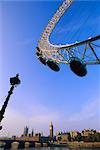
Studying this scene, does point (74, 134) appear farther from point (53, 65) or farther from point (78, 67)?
point (78, 67)

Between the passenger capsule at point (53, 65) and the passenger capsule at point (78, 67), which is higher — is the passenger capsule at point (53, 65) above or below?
above

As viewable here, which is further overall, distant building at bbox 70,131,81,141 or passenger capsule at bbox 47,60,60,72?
distant building at bbox 70,131,81,141

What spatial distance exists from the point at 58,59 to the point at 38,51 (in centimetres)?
990

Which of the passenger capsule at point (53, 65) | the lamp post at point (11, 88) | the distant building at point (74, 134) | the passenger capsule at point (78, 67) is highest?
the distant building at point (74, 134)

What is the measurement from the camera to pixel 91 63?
26.0 m

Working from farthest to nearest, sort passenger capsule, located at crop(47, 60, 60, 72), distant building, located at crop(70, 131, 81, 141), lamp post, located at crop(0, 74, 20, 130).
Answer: distant building, located at crop(70, 131, 81, 141), passenger capsule, located at crop(47, 60, 60, 72), lamp post, located at crop(0, 74, 20, 130)

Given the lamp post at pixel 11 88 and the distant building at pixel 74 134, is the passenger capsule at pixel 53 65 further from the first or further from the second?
the distant building at pixel 74 134

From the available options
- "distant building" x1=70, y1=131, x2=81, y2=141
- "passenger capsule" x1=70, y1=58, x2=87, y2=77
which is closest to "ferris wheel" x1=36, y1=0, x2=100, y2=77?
"passenger capsule" x1=70, y1=58, x2=87, y2=77

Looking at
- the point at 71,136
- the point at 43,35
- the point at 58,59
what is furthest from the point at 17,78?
the point at 71,136


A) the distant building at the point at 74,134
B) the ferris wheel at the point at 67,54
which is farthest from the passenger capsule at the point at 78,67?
the distant building at the point at 74,134

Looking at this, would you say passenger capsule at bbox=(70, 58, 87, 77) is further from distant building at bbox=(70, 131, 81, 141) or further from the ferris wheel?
distant building at bbox=(70, 131, 81, 141)

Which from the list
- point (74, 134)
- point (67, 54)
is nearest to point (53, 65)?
point (67, 54)

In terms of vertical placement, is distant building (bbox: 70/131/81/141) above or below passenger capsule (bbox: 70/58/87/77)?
above

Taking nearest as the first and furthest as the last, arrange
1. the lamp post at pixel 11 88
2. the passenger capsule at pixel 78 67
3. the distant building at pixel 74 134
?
the lamp post at pixel 11 88 < the passenger capsule at pixel 78 67 < the distant building at pixel 74 134
